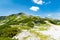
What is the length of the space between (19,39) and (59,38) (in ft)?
39.6

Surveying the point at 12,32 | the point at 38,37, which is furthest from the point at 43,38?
the point at 12,32

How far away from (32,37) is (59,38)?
7941 mm

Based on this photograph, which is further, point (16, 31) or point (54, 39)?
point (16, 31)

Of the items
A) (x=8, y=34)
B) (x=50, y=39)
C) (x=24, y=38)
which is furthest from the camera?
(x=8, y=34)

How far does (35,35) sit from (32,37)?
183 centimetres

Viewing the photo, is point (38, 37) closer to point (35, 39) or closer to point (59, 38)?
point (35, 39)

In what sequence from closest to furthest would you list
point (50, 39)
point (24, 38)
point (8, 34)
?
point (50, 39)
point (24, 38)
point (8, 34)

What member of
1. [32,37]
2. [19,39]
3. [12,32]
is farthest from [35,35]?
[12,32]

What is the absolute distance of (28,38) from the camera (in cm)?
4362

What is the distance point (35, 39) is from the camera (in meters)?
42.3

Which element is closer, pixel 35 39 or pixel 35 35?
pixel 35 39

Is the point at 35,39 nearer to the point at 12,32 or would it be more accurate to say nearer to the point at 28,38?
the point at 28,38

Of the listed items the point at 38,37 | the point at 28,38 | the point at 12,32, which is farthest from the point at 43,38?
the point at 12,32

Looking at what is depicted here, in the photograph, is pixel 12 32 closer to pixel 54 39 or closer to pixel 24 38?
pixel 24 38
